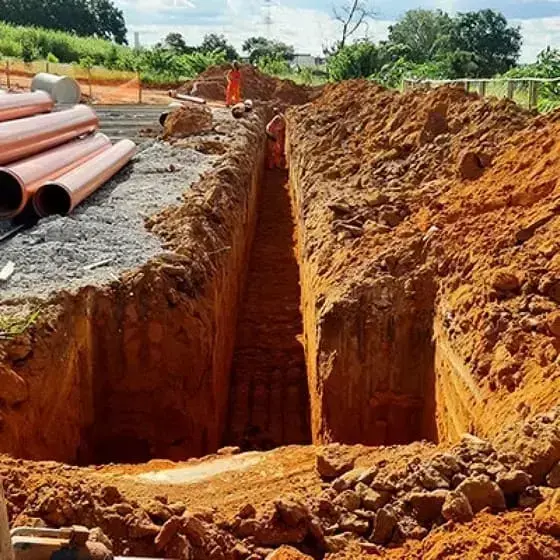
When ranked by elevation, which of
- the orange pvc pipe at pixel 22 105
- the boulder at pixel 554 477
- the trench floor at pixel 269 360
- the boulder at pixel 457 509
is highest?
the orange pvc pipe at pixel 22 105

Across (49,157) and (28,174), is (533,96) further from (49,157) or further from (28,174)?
(28,174)

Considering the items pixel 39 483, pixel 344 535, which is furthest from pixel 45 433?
pixel 344 535

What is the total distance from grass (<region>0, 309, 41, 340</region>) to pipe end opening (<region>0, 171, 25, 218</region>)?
12.4ft

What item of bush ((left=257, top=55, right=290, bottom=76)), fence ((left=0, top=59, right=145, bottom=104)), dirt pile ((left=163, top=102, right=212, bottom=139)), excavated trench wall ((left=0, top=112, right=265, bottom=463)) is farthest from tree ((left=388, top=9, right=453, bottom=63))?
excavated trench wall ((left=0, top=112, right=265, bottom=463))

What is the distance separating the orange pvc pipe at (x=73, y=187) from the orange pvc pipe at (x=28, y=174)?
16cm

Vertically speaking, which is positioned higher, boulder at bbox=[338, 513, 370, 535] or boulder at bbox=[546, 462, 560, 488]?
boulder at bbox=[546, 462, 560, 488]

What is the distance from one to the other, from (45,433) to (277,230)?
1219cm

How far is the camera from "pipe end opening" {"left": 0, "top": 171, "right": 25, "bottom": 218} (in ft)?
34.3

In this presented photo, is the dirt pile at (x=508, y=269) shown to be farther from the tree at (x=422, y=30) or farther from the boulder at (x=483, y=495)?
the tree at (x=422, y=30)

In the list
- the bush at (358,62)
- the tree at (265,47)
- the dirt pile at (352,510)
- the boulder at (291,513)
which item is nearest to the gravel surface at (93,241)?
the dirt pile at (352,510)

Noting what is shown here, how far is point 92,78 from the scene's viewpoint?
3622 cm

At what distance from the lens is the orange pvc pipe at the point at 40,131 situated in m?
11.7

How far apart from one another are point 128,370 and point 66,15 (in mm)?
63297

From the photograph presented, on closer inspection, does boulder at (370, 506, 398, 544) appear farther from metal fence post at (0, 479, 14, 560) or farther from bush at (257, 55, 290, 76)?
bush at (257, 55, 290, 76)
